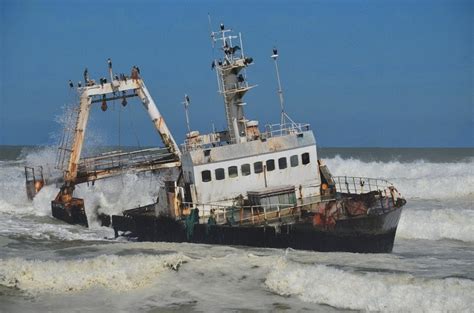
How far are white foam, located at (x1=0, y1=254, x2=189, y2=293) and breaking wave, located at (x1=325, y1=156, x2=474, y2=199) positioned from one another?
86.2 feet

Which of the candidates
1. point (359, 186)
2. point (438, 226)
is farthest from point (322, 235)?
point (359, 186)

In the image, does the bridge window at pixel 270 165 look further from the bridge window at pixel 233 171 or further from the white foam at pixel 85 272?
the white foam at pixel 85 272

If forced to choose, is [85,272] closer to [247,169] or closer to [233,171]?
[233,171]

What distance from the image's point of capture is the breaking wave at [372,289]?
16281 millimetres

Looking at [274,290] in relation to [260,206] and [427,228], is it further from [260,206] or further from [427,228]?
[427,228]

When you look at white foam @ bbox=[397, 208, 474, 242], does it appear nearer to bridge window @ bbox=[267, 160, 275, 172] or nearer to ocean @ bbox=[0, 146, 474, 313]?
ocean @ bbox=[0, 146, 474, 313]

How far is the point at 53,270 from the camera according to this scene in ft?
67.1

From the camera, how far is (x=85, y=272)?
20.2 meters

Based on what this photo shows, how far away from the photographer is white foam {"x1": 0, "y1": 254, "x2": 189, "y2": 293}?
19.3 metres

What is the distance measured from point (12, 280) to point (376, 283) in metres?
9.13

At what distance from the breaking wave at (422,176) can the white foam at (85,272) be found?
26.3 metres

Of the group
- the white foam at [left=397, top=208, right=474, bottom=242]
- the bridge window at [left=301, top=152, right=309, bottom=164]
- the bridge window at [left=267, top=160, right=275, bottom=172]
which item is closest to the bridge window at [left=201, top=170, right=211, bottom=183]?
the bridge window at [left=267, top=160, right=275, bottom=172]

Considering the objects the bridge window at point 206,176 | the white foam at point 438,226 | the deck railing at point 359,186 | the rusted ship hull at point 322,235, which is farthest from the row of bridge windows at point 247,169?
the white foam at point 438,226

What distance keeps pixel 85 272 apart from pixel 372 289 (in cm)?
742
